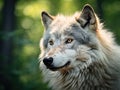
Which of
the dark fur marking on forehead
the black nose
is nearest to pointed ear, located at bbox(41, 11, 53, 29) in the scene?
the dark fur marking on forehead

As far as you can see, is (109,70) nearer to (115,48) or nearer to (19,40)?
(115,48)

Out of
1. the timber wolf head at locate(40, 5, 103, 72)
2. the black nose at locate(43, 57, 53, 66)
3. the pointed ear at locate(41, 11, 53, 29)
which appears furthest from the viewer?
the pointed ear at locate(41, 11, 53, 29)

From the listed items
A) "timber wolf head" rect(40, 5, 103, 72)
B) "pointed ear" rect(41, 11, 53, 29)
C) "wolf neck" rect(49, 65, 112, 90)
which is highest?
"pointed ear" rect(41, 11, 53, 29)

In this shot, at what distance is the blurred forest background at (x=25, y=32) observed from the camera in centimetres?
1608

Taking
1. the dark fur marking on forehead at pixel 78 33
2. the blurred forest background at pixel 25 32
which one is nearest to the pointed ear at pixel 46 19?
the dark fur marking on forehead at pixel 78 33

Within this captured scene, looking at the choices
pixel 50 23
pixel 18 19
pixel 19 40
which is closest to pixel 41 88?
pixel 19 40

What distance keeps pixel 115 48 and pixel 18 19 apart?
52.7 feet

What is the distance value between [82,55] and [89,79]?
18.4 inches

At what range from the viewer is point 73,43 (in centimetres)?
1038

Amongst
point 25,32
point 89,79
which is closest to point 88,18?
point 89,79

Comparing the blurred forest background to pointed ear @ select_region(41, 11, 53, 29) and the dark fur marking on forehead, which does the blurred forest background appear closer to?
pointed ear @ select_region(41, 11, 53, 29)

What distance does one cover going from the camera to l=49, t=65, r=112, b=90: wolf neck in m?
10.3

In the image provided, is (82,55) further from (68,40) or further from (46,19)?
(46,19)

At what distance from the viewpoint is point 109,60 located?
412 inches
